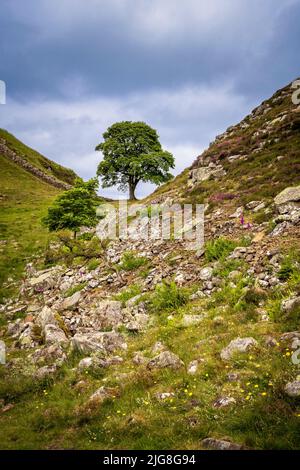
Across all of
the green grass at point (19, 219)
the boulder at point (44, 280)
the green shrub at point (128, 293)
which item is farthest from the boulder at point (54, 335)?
the green grass at point (19, 219)

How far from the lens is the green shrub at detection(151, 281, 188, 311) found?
1262 cm

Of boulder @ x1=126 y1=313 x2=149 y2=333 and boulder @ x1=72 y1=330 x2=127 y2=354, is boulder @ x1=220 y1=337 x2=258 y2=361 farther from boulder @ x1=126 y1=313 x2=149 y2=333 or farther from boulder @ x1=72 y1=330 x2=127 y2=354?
boulder @ x1=126 y1=313 x2=149 y2=333

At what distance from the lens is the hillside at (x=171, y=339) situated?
6527 mm

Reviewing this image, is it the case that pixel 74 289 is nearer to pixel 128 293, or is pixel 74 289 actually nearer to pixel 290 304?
pixel 128 293

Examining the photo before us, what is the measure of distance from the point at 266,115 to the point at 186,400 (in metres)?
32.8

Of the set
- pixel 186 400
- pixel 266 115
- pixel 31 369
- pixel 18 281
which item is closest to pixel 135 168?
pixel 266 115

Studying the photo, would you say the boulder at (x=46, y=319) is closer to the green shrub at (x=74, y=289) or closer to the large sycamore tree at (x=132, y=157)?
the green shrub at (x=74, y=289)

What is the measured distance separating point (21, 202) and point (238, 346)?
136 feet

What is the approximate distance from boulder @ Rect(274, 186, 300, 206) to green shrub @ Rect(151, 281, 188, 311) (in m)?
7.37

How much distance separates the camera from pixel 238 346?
27.9 feet

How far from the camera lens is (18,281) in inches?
816

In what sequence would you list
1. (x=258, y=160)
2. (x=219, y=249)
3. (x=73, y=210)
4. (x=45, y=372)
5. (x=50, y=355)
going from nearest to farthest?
(x=45, y=372) < (x=50, y=355) < (x=219, y=249) < (x=73, y=210) < (x=258, y=160)

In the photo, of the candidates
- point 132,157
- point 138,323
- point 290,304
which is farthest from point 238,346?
point 132,157
